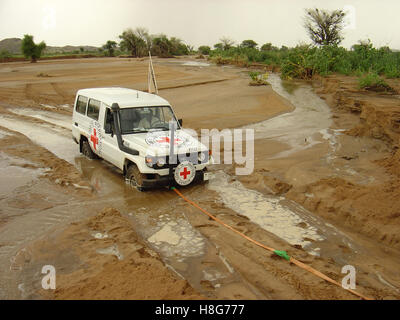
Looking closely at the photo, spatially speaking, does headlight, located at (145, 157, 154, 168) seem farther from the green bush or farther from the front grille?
the green bush

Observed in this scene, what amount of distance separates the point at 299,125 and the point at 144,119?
788 centimetres

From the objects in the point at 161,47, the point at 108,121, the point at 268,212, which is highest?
the point at 161,47

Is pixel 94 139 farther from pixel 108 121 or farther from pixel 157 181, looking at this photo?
pixel 157 181

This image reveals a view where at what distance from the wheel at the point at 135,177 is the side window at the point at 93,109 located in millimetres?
1897

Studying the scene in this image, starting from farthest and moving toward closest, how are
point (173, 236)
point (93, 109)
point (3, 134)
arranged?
point (3, 134), point (93, 109), point (173, 236)

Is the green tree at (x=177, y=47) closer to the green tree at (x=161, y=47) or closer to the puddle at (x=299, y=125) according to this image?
the green tree at (x=161, y=47)

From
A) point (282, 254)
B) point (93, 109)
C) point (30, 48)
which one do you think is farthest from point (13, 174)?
point (30, 48)

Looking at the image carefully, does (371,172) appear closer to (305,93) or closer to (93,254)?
(93,254)

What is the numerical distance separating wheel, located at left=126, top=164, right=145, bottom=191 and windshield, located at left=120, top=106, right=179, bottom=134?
2.82 feet

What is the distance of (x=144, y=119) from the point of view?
8859 millimetres

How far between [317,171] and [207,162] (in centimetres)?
265

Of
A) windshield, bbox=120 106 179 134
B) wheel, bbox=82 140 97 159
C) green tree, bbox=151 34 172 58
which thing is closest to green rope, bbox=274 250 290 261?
windshield, bbox=120 106 179 134

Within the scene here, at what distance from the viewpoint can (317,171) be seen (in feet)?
30.1

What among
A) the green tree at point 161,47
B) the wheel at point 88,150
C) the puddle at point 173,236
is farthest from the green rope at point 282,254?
the green tree at point 161,47
